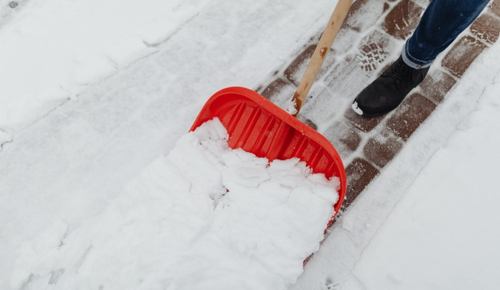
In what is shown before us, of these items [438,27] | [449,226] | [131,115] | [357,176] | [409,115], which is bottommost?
[449,226]

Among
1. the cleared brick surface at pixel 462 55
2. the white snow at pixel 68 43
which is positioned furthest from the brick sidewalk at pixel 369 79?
the white snow at pixel 68 43

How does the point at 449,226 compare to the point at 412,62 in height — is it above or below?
below

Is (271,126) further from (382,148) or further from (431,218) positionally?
(431,218)

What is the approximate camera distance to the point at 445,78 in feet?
7.48

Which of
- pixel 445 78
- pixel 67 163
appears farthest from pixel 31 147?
pixel 445 78

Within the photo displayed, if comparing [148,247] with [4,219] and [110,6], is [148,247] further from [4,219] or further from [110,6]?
[110,6]

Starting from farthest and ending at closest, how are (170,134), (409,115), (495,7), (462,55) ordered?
1. (495,7)
2. (462,55)
3. (409,115)
4. (170,134)

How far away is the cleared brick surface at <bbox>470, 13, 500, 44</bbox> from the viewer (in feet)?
7.79

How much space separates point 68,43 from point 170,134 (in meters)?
0.69

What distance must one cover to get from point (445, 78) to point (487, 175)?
51cm

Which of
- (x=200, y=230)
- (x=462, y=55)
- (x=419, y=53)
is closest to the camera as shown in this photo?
(x=200, y=230)

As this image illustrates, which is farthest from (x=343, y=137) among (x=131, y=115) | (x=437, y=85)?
(x=131, y=115)

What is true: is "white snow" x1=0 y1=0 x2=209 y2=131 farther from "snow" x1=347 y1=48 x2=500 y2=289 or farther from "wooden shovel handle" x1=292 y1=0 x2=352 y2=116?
"snow" x1=347 y1=48 x2=500 y2=289

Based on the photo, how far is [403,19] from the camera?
242 centimetres
